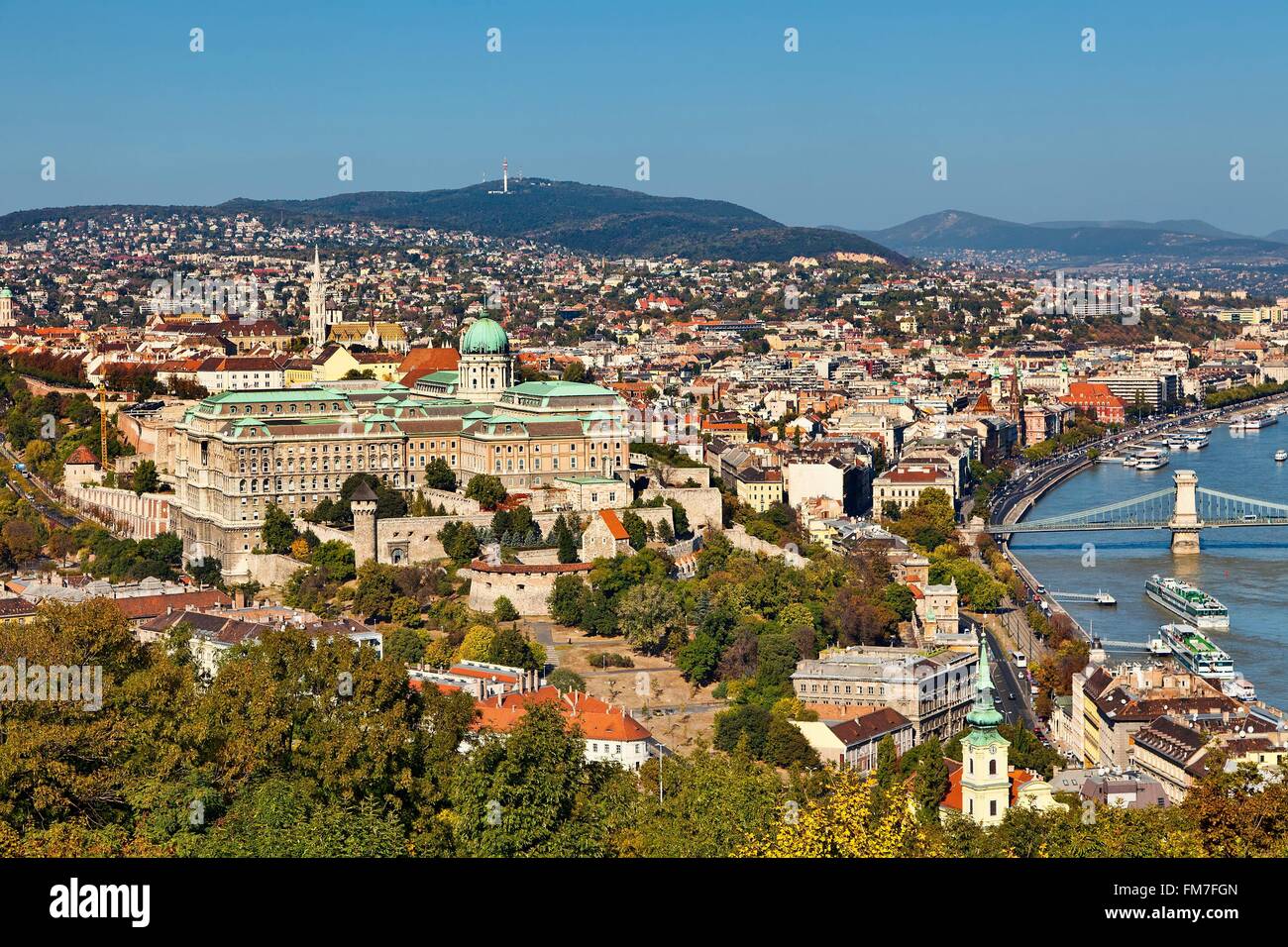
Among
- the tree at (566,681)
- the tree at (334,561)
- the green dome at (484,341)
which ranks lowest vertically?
the tree at (566,681)

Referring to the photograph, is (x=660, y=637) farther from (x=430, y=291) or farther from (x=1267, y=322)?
(x=1267, y=322)

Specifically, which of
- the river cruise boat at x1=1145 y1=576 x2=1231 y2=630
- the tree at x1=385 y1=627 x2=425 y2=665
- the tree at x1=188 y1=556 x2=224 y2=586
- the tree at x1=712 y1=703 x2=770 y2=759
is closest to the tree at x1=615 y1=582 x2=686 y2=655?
the tree at x1=385 y1=627 x2=425 y2=665

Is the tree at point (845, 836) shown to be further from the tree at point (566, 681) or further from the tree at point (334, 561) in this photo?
the tree at point (334, 561)

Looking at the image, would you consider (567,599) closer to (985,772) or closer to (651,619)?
(651,619)

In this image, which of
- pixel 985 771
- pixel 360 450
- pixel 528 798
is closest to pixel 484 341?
pixel 360 450

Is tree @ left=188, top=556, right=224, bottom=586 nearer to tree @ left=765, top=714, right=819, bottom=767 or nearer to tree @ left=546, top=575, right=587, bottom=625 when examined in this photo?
tree @ left=546, top=575, right=587, bottom=625

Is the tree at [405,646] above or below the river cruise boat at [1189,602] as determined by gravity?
above

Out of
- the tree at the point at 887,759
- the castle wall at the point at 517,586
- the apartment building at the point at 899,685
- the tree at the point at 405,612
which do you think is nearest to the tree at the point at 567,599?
the castle wall at the point at 517,586

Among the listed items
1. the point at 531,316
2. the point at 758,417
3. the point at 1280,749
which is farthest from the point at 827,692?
the point at 531,316
